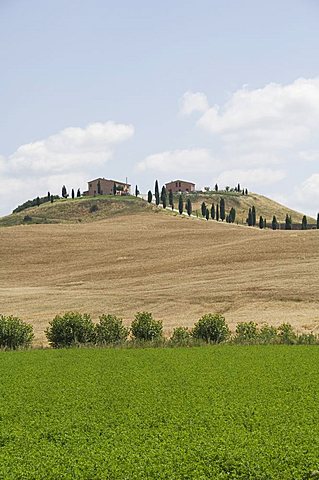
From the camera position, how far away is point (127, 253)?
8075 centimetres

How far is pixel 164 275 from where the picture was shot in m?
66.4

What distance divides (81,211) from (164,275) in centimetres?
12155

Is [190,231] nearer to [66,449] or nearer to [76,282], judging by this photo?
[76,282]

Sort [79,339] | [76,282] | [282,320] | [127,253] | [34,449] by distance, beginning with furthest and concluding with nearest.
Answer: [127,253] < [76,282] < [282,320] < [79,339] < [34,449]

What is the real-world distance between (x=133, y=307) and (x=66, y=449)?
3813 cm

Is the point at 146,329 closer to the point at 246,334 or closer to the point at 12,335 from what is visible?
the point at 246,334

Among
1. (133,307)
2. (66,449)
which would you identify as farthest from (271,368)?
(133,307)

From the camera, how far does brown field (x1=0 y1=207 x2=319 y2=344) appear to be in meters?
51.4

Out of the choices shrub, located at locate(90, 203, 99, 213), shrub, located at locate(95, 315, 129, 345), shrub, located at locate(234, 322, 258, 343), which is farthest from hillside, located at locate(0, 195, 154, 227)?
shrub, located at locate(234, 322, 258, 343)

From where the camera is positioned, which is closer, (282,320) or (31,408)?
(31,408)

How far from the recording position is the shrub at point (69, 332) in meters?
37.9

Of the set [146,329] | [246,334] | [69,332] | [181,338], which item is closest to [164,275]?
[146,329]

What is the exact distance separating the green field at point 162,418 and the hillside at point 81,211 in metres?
137

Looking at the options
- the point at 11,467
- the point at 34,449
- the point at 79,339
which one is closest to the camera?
the point at 11,467
